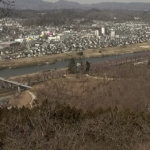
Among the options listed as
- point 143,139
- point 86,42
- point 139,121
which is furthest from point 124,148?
point 86,42

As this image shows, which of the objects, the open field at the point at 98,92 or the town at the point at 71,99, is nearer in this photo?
the town at the point at 71,99

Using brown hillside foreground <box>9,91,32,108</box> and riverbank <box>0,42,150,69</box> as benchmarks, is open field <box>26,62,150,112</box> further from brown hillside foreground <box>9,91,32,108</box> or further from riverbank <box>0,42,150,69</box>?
riverbank <box>0,42,150,69</box>

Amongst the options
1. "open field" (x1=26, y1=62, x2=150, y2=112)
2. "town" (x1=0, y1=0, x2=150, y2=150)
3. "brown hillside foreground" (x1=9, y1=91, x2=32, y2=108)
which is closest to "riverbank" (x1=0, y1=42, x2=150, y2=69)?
"town" (x1=0, y1=0, x2=150, y2=150)

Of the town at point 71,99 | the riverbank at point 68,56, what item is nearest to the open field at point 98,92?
the town at point 71,99

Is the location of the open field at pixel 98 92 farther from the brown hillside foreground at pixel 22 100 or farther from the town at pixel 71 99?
the brown hillside foreground at pixel 22 100

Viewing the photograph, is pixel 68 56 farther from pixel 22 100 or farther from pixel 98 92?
pixel 98 92

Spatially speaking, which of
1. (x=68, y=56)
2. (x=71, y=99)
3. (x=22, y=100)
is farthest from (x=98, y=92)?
(x=68, y=56)

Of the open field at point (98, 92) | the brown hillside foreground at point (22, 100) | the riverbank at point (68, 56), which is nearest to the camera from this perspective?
the open field at point (98, 92)

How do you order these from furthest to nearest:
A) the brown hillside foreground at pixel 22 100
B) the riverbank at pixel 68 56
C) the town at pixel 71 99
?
the riverbank at pixel 68 56, the brown hillside foreground at pixel 22 100, the town at pixel 71 99

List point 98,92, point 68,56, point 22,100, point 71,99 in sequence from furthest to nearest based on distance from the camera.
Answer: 1. point 68,56
2. point 22,100
3. point 98,92
4. point 71,99
